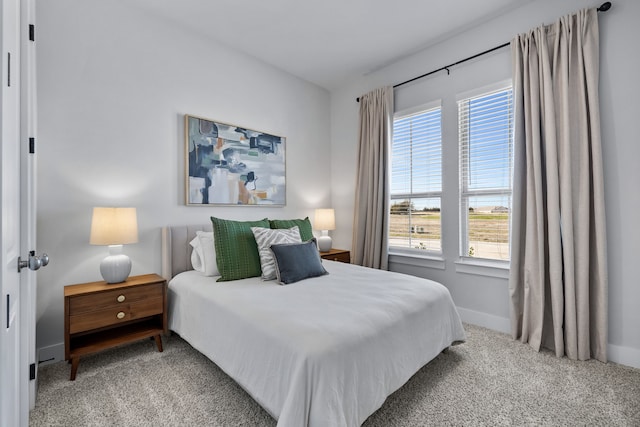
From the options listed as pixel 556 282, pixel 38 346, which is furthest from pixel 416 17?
pixel 38 346

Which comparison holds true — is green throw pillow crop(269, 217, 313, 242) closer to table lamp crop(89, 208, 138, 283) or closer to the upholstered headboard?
the upholstered headboard

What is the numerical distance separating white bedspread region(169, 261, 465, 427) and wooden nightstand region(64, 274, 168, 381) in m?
0.16

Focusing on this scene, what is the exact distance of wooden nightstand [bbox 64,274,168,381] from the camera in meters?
2.00

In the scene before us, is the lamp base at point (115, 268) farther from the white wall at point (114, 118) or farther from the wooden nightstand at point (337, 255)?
the wooden nightstand at point (337, 255)

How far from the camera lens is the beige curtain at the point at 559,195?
88.1 inches

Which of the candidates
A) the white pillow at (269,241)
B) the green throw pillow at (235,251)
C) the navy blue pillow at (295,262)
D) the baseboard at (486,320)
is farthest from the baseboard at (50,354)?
the baseboard at (486,320)

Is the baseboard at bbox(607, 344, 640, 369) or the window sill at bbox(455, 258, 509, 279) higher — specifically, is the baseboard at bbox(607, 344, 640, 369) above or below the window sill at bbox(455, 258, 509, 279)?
below

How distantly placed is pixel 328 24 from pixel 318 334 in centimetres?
284

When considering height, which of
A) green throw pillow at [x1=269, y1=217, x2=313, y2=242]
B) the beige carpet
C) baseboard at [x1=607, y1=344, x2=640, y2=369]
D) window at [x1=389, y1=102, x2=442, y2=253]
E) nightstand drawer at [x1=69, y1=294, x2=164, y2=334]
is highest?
window at [x1=389, y1=102, x2=442, y2=253]

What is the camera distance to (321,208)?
4219 millimetres

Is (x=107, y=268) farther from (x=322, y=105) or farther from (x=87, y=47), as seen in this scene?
(x=322, y=105)

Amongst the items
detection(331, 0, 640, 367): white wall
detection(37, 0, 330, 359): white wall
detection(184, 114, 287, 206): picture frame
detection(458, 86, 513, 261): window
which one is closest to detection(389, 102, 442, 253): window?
detection(331, 0, 640, 367): white wall

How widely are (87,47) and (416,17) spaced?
2.88 metres

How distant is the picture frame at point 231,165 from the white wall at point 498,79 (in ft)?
3.50
